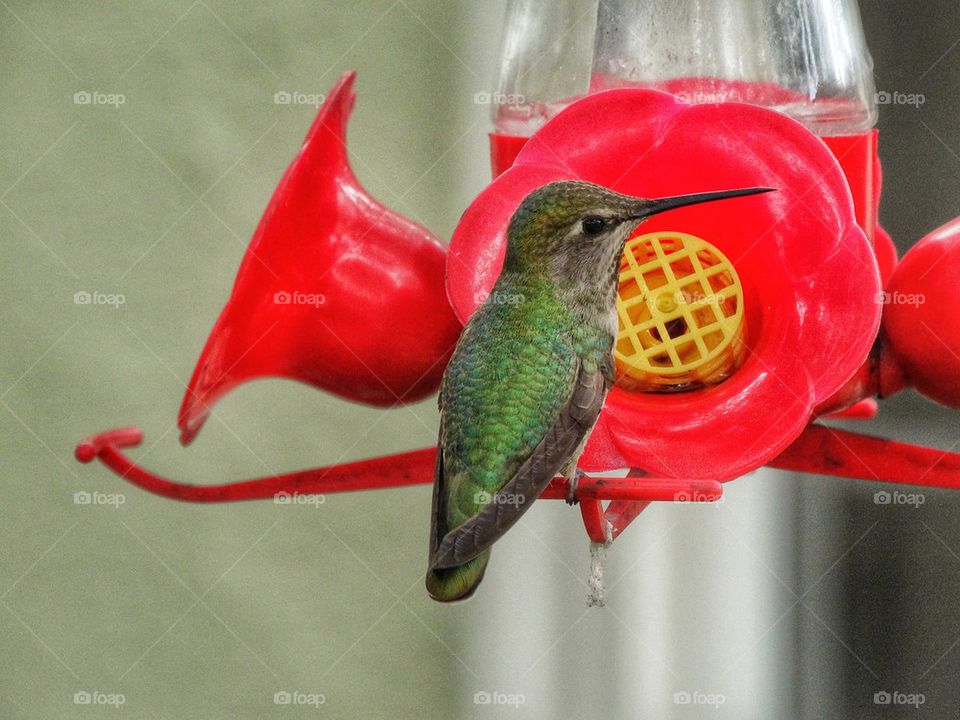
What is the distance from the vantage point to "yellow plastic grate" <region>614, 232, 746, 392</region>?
1323 mm

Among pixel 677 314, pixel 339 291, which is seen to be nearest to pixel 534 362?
pixel 677 314

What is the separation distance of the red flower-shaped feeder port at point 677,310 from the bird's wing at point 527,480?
0.05m

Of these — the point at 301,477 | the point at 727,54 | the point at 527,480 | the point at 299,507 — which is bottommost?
the point at 299,507

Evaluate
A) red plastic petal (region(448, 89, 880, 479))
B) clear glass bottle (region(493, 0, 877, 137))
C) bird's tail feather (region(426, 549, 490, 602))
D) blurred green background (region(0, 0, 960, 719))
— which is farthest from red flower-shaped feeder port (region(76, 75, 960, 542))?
blurred green background (region(0, 0, 960, 719))

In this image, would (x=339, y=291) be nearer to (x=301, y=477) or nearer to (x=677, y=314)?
(x=301, y=477)

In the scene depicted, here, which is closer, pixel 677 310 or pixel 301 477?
pixel 677 310

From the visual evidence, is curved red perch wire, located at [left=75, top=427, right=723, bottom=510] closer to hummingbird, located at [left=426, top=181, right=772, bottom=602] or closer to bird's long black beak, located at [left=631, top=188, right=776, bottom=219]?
hummingbird, located at [left=426, top=181, right=772, bottom=602]

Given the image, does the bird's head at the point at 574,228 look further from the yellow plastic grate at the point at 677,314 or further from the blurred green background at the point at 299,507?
the blurred green background at the point at 299,507

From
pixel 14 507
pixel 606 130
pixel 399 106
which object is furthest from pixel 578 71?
pixel 14 507

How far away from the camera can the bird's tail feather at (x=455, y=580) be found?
1.18 meters

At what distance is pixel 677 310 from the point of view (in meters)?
1.31

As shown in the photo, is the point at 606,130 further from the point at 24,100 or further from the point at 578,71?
the point at 24,100

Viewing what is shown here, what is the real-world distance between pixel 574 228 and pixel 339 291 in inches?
20.4

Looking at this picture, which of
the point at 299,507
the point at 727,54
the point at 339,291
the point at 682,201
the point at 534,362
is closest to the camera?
the point at 682,201
